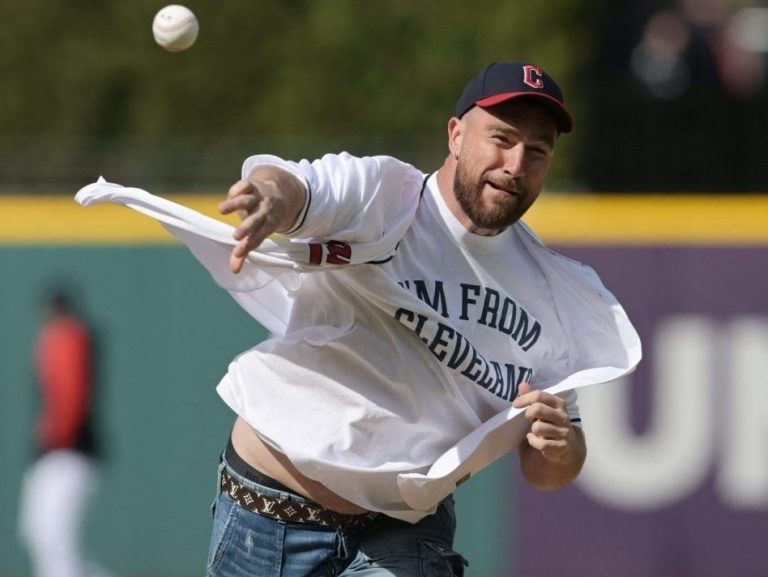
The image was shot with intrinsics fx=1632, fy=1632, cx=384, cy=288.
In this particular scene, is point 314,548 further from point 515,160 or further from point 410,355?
point 515,160

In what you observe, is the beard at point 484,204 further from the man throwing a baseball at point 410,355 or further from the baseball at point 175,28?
the baseball at point 175,28

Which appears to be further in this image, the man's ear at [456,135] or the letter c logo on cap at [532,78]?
the man's ear at [456,135]

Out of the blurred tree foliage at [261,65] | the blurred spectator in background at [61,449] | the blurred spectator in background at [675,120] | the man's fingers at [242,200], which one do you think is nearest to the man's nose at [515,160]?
the man's fingers at [242,200]

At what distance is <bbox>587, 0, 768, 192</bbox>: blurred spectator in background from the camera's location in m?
10.2

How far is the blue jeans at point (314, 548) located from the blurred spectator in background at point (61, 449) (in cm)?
482

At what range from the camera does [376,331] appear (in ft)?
14.1

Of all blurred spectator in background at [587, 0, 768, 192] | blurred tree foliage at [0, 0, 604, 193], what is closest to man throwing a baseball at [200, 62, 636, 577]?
blurred spectator in background at [587, 0, 768, 192]

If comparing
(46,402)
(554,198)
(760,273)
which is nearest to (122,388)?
(46,402)

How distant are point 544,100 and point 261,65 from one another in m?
13.5

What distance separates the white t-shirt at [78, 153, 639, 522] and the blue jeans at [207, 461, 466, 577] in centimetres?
8

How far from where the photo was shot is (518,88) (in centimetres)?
412

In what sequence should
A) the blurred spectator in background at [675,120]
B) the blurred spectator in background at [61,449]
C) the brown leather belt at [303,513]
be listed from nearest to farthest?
the brown leather belt at [303,513]
the blurred spectator in background at [61,449]
the blurred spectator in background at [675,120]

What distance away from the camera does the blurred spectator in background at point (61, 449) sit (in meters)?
9.05

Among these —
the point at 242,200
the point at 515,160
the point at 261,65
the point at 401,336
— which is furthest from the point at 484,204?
the point at 261,65
